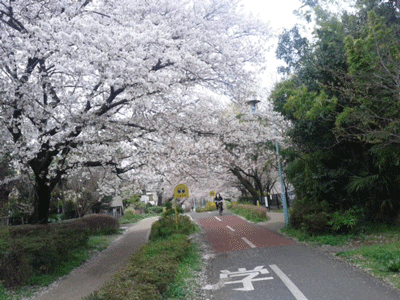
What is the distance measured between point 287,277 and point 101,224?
17.1m

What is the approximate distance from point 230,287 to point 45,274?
5.46 meters

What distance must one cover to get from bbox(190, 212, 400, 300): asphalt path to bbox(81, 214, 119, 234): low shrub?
12172 mm

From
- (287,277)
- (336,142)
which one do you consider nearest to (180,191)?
(336,142)

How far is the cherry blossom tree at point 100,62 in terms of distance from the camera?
29.2 ft

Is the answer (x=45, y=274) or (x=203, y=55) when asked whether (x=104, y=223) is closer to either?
(x=45, y=274)

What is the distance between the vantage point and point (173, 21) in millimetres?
10148

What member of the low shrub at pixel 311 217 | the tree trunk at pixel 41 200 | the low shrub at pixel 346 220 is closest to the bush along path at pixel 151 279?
the low shrub at pixel 311 217

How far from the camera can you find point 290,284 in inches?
271

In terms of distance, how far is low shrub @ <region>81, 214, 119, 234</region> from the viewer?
2150 cm

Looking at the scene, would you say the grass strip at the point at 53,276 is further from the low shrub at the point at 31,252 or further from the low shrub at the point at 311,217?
the low shrub at the point at 311,217

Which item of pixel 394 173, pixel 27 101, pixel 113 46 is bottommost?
pixel 394 173

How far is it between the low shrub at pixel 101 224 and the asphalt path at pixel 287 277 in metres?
12.2

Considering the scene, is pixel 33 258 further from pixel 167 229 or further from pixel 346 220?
pixel 346 220

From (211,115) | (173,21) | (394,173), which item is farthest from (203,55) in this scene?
(394,173)
